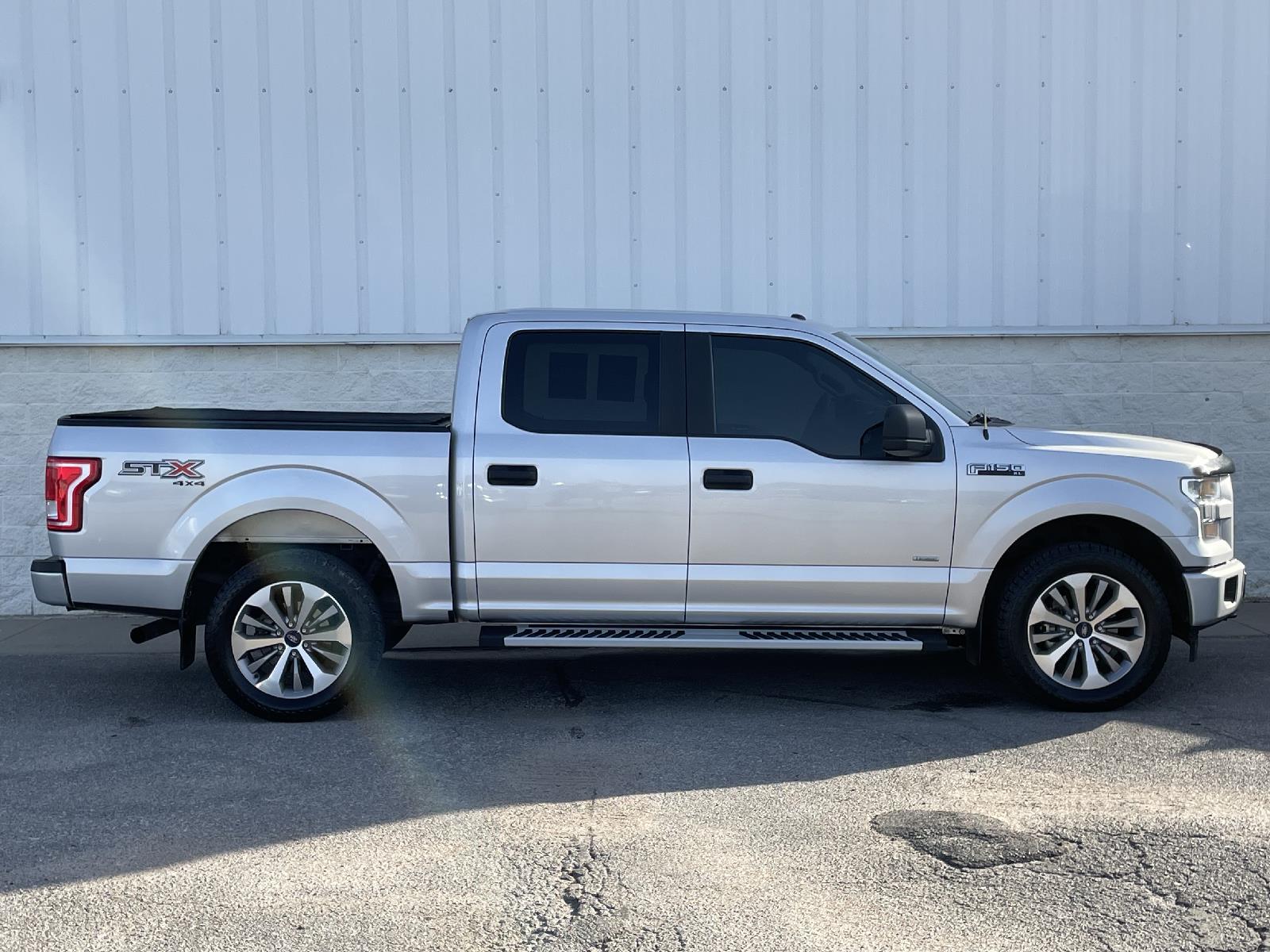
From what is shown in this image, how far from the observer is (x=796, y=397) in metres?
6.66

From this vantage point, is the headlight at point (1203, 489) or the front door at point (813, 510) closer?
the front door at point (813, 510)

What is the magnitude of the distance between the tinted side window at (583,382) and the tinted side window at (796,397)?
0.35 metres

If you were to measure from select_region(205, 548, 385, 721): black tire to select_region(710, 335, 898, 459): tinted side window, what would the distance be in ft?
6.33

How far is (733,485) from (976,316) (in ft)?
15.6

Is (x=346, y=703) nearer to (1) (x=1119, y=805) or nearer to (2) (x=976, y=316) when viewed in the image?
(1) (x=1119, y=805)

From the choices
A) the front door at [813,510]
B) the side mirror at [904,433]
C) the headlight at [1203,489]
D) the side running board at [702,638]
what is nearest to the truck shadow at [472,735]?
the side running board at [702,638]

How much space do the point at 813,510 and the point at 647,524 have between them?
801mm

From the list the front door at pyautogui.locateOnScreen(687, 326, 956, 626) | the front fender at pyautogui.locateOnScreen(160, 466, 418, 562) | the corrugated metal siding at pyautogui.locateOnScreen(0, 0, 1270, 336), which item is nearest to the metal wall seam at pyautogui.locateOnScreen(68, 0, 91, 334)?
the corrugated metal siding at pyautogui.locateOnScreen(0, 0, 1270, 336)

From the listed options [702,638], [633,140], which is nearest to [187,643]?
[702,638]

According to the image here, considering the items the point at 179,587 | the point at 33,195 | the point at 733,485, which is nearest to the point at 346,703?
the point at 179,587

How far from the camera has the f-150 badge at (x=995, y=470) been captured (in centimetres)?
651

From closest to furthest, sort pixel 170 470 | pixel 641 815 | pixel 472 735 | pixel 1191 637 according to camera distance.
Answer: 1. pixel 641 815
2. pixel 472 735
3. pixel 170 470
4. pixel 1191 637

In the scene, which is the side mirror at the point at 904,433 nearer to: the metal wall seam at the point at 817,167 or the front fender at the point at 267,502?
the front fender at the point at 267,502

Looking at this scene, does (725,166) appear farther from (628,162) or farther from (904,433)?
(904,433)
